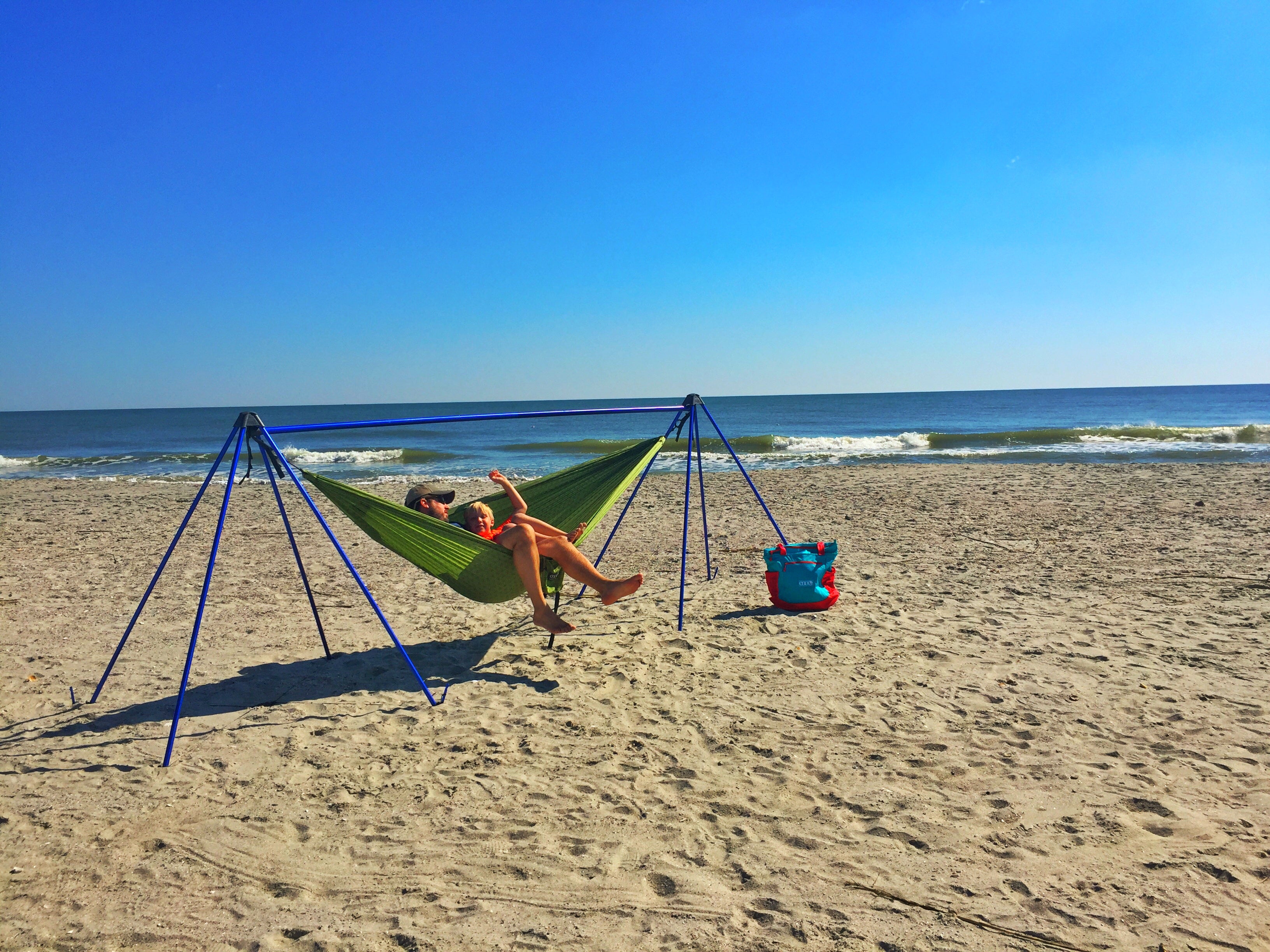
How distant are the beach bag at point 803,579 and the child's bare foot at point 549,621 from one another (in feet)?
4.72

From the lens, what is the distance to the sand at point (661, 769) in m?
1.94

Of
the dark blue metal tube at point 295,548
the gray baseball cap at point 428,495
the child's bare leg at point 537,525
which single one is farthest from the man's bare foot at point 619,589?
the dark blue metal tube at point 295,548

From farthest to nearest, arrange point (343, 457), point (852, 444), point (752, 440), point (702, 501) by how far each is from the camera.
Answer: point (752, 440) → point (852, 444) → point (343, 457) → point (702, 501)

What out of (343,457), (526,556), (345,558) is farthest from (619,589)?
(343,457)

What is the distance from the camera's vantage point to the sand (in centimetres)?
194

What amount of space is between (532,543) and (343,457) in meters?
17.8

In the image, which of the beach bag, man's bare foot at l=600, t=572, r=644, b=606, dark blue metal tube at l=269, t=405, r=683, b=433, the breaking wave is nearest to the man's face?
dark blue metal tube at l=269, t=405, r=683, b=433

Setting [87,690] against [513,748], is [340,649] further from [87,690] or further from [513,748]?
[513,748]

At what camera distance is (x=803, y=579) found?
4.50m

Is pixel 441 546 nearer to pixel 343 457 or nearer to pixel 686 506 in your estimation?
pixel 686 506

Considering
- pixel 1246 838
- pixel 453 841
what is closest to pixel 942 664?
pixel 1246 838

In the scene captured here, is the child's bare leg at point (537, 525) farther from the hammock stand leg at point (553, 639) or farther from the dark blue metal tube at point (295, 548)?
the dark blue metal tube at point (295, 548)

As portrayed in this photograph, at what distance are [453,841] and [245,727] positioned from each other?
4.38ft

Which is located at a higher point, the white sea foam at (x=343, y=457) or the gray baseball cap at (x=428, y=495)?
the gray baseball cap at (x=428, y=495)
